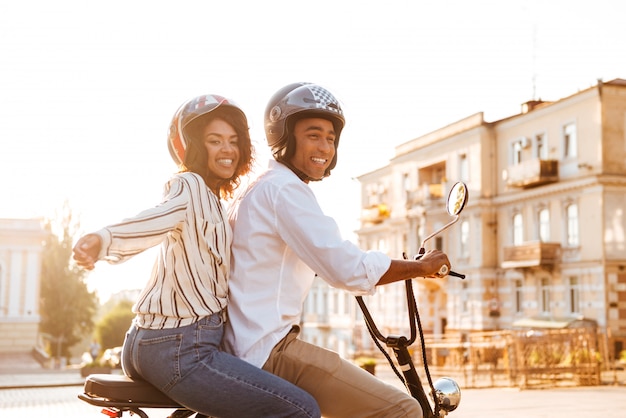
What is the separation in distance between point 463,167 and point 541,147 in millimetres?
6416

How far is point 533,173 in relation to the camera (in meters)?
39.3

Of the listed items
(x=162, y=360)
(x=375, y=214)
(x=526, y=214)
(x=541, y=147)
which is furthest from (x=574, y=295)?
(x=162, y=360)

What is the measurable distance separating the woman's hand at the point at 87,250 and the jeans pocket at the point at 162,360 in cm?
43

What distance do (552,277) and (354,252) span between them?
37174 millimetres

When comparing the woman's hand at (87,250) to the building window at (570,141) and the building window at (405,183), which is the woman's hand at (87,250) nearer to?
the building window at (570,141)

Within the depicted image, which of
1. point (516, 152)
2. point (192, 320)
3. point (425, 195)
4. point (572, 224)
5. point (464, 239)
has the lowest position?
point (192, 320)

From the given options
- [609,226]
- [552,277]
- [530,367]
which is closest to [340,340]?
[552,277]

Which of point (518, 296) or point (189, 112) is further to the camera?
point (518, 296)

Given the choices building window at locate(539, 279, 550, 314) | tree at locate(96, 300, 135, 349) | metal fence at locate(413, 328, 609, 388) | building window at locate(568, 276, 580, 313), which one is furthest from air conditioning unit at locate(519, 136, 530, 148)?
tree at locate(96, 300, 135, 349)

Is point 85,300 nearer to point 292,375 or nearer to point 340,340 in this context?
point 340,340

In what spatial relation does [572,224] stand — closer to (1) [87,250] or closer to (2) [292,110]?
(2) [292,110]

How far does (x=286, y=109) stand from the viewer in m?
3.62

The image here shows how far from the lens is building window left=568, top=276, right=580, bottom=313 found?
37.1 m

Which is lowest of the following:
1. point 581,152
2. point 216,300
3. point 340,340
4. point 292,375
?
point 340,340
